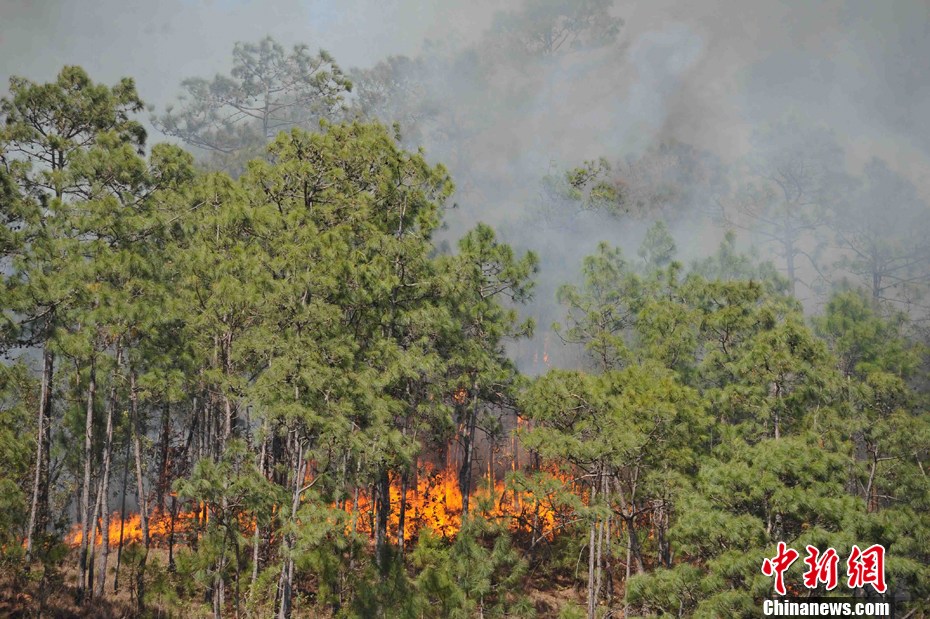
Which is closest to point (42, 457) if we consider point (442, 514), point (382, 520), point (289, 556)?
point (289, 556)

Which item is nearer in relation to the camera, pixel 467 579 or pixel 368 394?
pixel 368 394

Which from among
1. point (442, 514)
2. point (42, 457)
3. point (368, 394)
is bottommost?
point (442, 514)

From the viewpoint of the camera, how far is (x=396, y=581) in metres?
14.3

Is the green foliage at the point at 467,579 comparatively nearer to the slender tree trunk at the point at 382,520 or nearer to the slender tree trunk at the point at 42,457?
the slender tree trunk at the point at 382,520

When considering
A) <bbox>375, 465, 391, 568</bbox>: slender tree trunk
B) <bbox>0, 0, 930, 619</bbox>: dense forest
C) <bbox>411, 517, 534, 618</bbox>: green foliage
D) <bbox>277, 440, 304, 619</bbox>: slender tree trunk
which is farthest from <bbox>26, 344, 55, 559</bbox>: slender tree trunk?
<bbox>411, 517, 534, 618</bbox>: green foliage

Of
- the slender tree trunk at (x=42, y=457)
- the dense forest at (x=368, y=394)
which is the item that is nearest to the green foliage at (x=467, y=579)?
the dense forest at (x=368, y=394)

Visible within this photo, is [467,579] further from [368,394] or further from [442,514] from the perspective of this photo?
[442,514]

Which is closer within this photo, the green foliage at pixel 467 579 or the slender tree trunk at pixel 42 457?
the slender tree trunk at pixel 42 457

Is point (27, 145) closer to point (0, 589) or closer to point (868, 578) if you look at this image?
point (0, 589)

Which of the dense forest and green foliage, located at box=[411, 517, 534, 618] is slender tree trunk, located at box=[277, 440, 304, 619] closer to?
the dense forest

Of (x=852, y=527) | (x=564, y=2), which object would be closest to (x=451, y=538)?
(x=852, y=527)

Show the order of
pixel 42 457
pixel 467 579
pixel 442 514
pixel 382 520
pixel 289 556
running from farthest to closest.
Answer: pixel 442 514, pixel 467 579, pixel 382 520, pixel 42 457, pixel 289 556

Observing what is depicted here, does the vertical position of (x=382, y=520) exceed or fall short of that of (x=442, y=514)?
it exceeds it

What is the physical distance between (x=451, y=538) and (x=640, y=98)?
50330 mm
